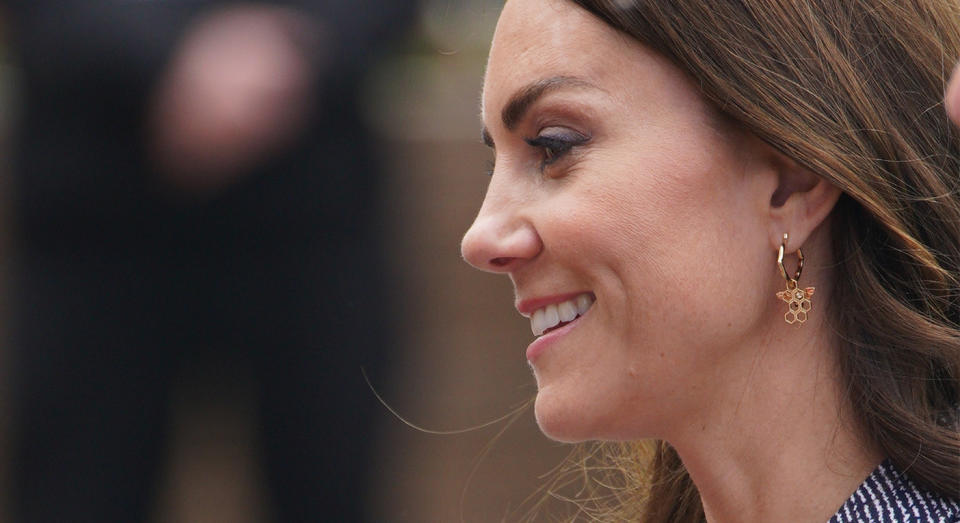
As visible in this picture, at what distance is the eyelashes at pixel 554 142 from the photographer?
7.11 ft

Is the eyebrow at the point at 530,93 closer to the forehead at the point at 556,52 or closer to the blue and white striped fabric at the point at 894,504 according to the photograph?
the forehead at the point at 556,52

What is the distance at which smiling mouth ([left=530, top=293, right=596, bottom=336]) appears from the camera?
219 centimetres

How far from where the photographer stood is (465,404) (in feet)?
17.0

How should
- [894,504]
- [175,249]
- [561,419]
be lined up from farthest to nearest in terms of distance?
1. [175,249]
2. [561,419]
3. [894,504]

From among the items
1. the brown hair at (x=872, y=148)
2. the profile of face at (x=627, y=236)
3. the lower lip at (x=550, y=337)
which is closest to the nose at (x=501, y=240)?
the profile of face at (x=627, y=236)

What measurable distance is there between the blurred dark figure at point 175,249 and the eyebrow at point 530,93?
1.83 metres

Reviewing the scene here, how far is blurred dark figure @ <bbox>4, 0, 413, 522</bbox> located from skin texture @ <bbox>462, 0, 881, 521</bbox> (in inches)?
72.7

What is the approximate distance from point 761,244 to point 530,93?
0.39m

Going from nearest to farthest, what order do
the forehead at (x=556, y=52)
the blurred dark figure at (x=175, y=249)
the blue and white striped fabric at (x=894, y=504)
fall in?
1. the blue and white striped fabric at (x=894, y=504)
2. the forehead at (x=556, y=52)
3. the blurred dark figure at (x=175, y=249)

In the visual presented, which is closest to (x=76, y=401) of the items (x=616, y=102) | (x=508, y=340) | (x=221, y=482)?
(x=221, y=482)

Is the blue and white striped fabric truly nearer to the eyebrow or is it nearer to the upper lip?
the upper lip

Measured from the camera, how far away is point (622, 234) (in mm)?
2104

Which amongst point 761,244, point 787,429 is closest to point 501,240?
point 761,244

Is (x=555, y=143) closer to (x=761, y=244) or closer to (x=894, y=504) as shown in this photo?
(x=761, y=244)
